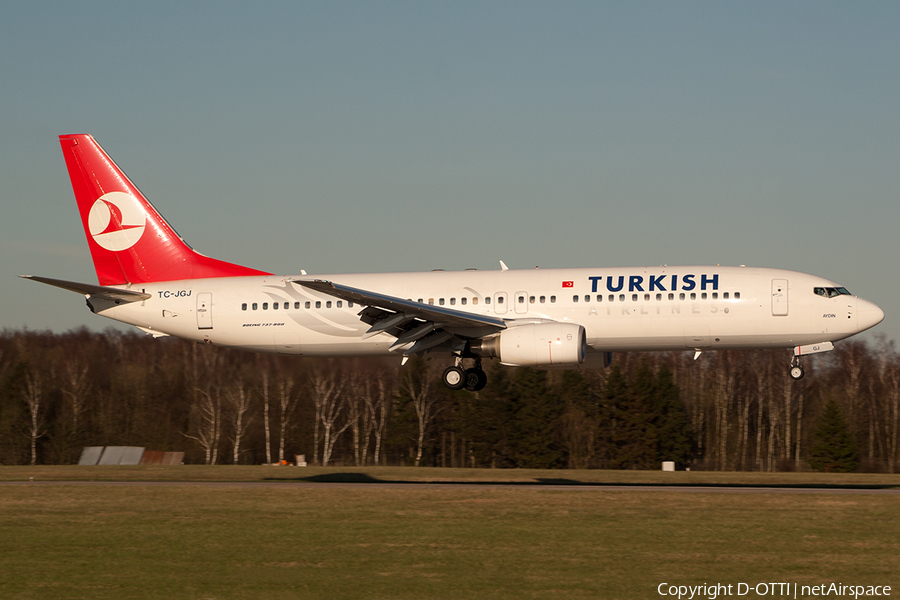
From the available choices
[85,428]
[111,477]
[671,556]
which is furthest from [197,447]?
[671,556]

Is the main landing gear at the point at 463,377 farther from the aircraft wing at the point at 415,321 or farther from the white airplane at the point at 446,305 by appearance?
the aircraft wing at the point at 415,321

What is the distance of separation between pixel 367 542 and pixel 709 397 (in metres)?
74.8

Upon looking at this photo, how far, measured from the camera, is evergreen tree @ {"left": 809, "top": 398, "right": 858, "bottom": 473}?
77.6 meters

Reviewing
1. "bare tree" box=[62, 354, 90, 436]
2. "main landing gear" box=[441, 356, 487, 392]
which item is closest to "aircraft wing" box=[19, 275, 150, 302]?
"main landing gear" box=[441, 356, 487, 392]

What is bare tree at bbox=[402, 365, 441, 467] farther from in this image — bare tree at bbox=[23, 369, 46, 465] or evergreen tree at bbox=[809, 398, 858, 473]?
evergreen tree at bbox=[809, 398, 858, 473]

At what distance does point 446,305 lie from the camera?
119ft

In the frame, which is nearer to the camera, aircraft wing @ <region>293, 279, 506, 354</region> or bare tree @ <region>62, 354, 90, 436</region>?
aircraft wing @ <region>293, 279, 506, 354</region>

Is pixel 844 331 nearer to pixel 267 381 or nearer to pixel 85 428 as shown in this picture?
pixel 267 381

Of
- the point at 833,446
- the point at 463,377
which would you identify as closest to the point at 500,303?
the point at 463,377

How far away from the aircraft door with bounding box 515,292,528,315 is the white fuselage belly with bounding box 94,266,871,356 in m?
0.04

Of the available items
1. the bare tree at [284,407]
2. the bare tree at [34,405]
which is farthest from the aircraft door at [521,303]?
the bare tree at [34,405]

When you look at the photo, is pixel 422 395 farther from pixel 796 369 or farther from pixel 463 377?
pixel 796 369

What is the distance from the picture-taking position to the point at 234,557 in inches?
840

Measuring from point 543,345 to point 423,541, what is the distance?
1181 cm
